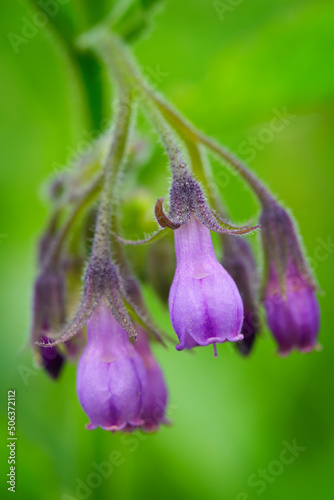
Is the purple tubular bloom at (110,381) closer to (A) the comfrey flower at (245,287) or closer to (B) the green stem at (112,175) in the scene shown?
(B) the green stem at (112,175)

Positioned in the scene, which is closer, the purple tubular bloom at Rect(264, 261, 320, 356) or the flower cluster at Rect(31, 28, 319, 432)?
the flower cluster at Rect(31, 28, 319, 432)

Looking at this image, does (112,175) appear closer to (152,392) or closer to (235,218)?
(152,392)

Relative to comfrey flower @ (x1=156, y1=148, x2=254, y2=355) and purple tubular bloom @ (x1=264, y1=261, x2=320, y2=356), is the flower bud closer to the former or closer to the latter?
comfrey flower @ (x1=156, y1=148, x2=254, y2=355)

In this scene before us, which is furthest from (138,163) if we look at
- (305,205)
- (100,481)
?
(305,205)

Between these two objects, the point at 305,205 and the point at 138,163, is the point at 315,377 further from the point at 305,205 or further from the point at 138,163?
the point at 138,163

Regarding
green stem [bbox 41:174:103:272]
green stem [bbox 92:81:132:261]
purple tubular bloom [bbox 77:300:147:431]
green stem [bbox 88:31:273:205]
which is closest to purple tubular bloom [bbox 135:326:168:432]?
purple tubular bloom [bbox 77:300:147:431]

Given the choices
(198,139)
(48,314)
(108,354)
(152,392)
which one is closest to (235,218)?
(198,139)
